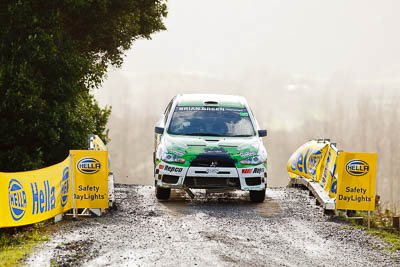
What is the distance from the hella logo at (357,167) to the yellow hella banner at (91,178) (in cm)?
470

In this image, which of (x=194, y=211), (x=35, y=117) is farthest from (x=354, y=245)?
(x=35, y=117)

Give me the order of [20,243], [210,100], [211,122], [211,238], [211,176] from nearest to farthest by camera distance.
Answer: [211,238], [20,243], [211,176], [211,122], [210,100]

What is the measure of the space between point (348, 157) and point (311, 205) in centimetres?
234

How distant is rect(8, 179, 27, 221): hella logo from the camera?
10383 millimetres

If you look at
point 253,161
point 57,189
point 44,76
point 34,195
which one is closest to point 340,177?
point 253,161

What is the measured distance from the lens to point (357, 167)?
39.6ft

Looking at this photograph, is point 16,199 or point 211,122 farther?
point 211,122

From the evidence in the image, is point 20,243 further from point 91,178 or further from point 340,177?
point 340,177

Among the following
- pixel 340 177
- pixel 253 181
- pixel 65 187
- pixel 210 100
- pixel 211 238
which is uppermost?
pixel 210 100

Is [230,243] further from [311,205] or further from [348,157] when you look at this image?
[311,205]

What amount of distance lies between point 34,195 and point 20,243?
3.84 ft

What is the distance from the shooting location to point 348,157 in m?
→ 12.0

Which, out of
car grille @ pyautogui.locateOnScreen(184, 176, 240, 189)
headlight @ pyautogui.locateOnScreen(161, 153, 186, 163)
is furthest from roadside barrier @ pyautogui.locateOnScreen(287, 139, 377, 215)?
headlight @ pyautogui.locateOnScreen(161, 153, 186, 163)

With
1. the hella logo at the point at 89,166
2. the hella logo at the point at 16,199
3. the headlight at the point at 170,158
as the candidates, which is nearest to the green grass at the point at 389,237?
the headlight at the point at 170,158
